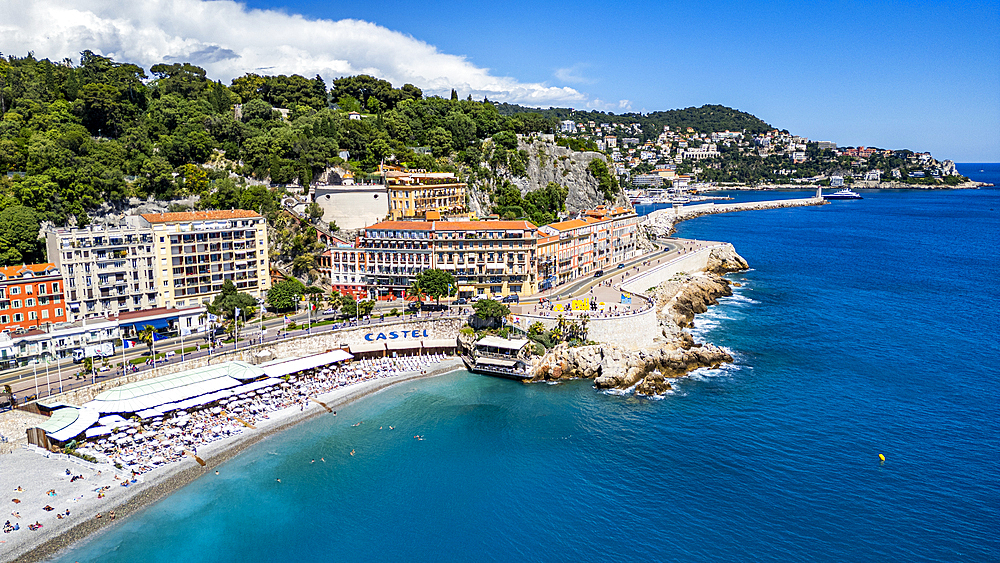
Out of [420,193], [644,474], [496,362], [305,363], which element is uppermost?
[420,193]

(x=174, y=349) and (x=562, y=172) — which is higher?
(x=562, y=172)

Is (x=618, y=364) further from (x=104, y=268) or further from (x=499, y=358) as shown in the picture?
(x=104, y=268)

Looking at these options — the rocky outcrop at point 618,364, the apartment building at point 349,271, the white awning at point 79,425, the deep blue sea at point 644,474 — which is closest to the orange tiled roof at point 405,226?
the apartment building at point 349,271

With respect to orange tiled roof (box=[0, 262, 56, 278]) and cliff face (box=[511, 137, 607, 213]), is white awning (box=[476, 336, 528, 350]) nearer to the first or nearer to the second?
orange tiled roof (box=[0, 262, 56, 278])

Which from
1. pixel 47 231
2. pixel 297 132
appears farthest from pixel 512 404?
pixel 297 132

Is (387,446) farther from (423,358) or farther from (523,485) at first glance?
(423,358)

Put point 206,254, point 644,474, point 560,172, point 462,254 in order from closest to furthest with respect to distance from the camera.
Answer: point 644,474
point 206,254
point 462,254
point 560,172

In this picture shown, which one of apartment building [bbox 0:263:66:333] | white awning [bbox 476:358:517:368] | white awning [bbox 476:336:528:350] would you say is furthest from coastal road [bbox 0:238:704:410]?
white awning [bbox 476:358:517:368]

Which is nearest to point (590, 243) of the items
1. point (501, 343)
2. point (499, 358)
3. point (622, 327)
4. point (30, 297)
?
point (622, 327)
